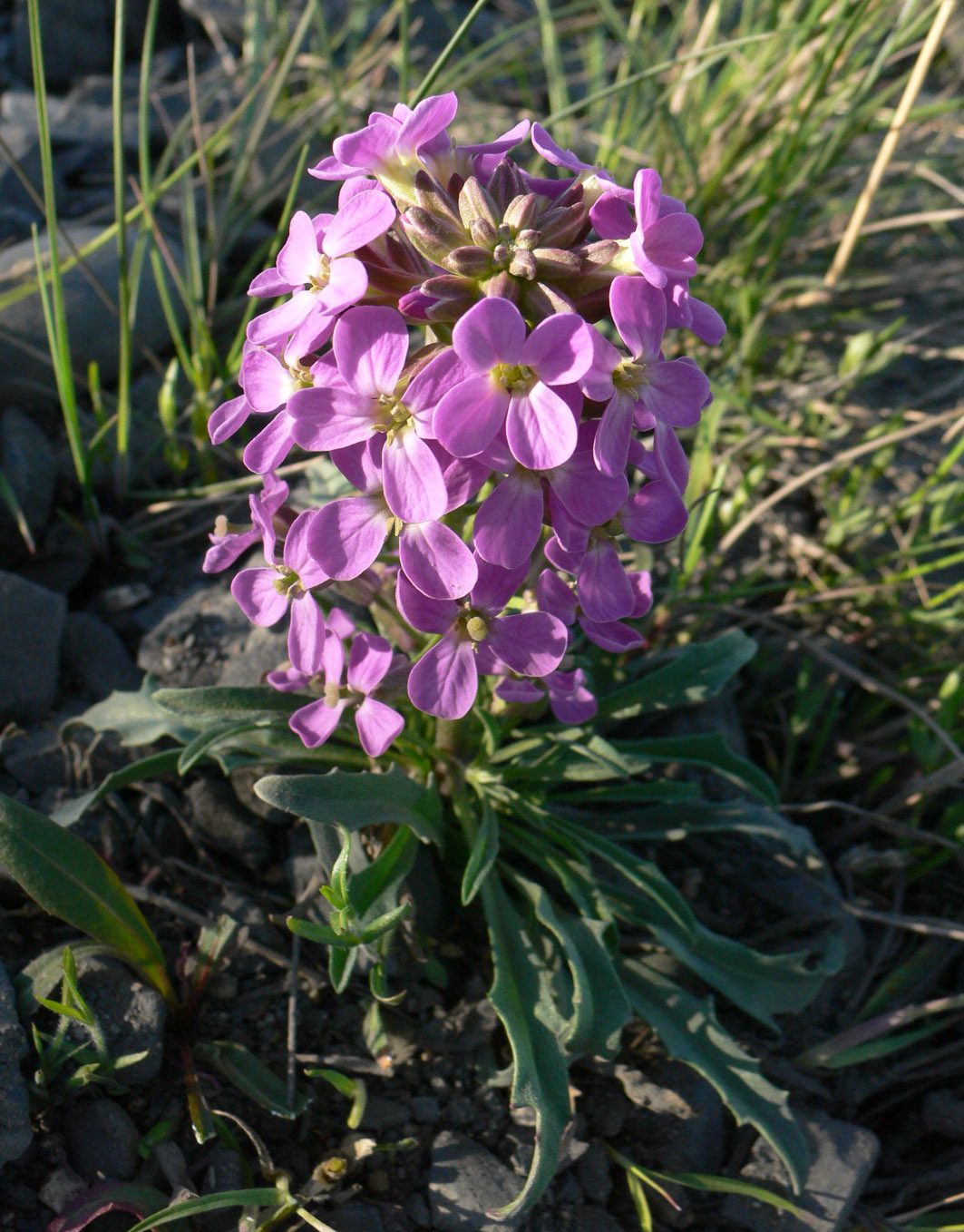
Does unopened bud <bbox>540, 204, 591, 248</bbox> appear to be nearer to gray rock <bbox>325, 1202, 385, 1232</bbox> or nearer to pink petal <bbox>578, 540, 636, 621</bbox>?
pink petal <bbox>578, 540, 636, 621</bbox>

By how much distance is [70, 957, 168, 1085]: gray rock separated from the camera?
219cm

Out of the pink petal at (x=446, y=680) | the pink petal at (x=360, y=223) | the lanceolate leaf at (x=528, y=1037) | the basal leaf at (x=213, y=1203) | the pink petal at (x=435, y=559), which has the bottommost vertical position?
the lanceolate leaf at (x=528, y=1037)

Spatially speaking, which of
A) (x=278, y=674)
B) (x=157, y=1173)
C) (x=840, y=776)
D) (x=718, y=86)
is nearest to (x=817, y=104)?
(x=718, y=86)

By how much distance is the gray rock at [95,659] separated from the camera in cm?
311

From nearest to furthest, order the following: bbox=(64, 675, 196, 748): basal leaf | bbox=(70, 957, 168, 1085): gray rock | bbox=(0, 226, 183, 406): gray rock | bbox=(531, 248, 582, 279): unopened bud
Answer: bbox=(531, 248, 582, 279): unopened bud < bbox=(70, 957, 168, 1085): gray rock < bbox=(64, 675, 196, 748): basal leaf < bbox=(0, 226, 183, 406): gray rock

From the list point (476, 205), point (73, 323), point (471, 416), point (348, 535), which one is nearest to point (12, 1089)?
point (348, 535)

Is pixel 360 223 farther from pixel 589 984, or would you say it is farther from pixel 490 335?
pixel 589 984

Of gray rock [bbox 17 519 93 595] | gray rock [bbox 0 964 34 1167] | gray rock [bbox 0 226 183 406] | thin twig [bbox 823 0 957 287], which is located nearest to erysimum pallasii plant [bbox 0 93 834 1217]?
gray rock [bbox 0 964 34 1167]

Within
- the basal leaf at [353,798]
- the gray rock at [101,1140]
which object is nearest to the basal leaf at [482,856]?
the basal leaf at [353,798]

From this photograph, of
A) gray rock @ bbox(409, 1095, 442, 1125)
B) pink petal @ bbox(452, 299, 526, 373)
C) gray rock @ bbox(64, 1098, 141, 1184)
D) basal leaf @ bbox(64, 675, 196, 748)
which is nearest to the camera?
pink petal @ bbox(452, 299, 526, 373)

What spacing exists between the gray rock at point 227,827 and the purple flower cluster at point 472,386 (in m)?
0.77

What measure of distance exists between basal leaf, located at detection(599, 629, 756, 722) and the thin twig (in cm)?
212

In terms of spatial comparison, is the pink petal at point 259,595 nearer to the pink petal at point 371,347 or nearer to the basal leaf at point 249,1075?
the pink petal at point 371,347

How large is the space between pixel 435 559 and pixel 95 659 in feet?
5.89
